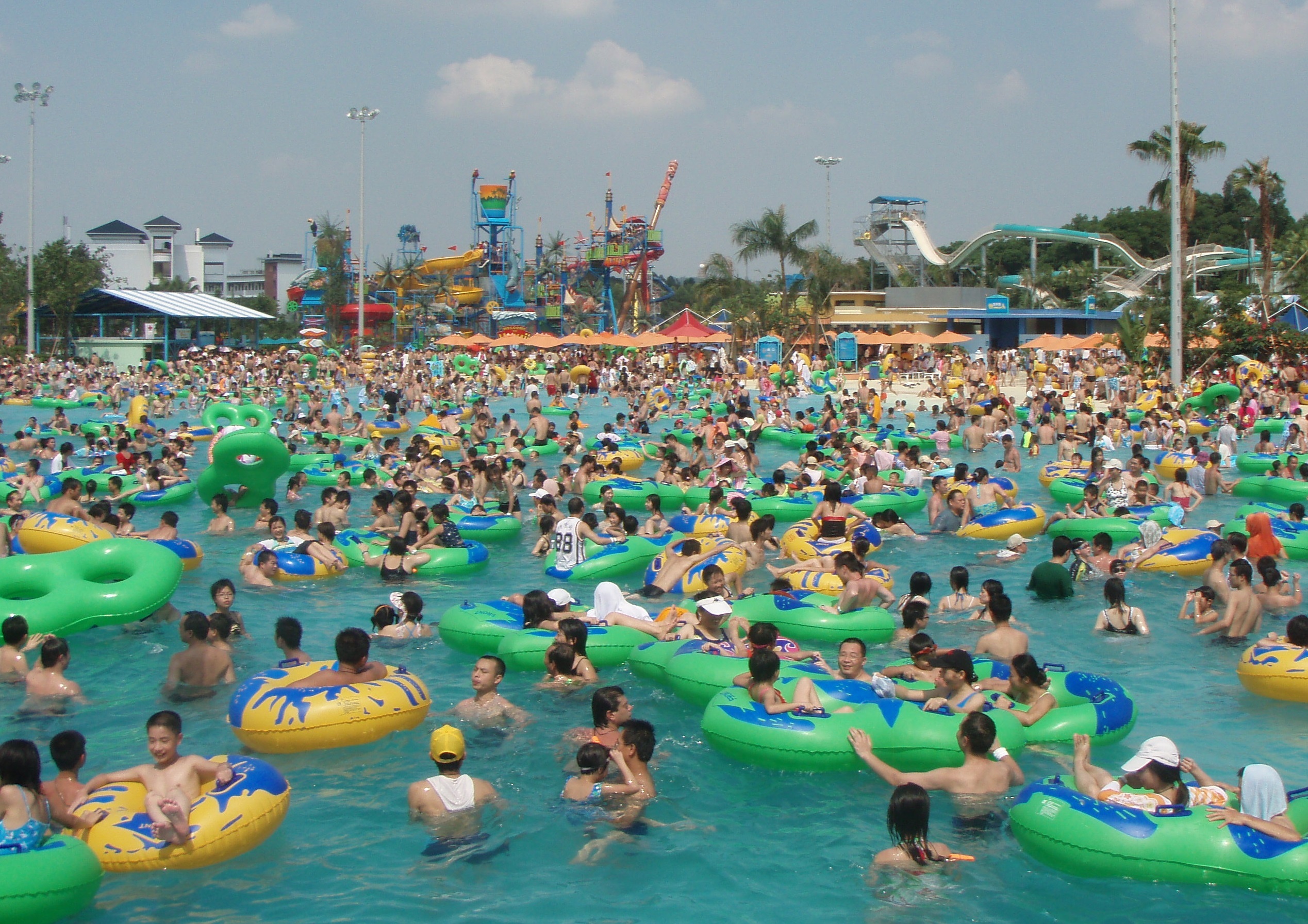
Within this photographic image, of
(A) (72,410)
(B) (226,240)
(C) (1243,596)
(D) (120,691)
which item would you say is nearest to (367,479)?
(D) (120,691)

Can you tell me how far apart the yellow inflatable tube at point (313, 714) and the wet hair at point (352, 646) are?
16 centimetres

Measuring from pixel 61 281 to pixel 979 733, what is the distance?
44.0 meters

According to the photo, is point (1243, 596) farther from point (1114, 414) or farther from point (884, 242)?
point (884, 242)

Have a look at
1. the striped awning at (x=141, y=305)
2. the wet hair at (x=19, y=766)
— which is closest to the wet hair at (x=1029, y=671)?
the wet hair at (x=19, y=766)

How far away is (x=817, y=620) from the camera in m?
8.80

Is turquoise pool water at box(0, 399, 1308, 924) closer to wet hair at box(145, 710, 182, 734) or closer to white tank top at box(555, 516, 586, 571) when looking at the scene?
wet hair at box(145, 710, 182, 734)

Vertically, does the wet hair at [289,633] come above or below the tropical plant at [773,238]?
below

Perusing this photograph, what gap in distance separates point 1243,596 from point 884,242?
164 feet

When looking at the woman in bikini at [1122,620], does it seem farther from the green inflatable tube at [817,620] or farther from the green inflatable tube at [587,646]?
the green inflatable tube at [587,646]

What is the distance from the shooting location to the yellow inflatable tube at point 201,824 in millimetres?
5152

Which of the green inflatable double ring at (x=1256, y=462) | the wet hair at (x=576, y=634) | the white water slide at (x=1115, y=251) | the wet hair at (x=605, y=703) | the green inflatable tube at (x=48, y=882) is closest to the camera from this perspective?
the green inflatable tube at (x=48, y=882)

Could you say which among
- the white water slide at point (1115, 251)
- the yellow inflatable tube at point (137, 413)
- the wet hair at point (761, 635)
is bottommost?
the wet hair at point (761, 635)

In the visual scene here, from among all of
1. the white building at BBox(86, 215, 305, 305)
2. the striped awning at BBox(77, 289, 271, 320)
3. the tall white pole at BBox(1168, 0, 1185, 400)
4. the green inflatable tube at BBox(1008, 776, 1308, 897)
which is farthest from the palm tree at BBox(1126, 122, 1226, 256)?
the white building at BBox(86, 215, 305, 305)

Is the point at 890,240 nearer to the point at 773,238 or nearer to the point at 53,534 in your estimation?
the point at 773,238
